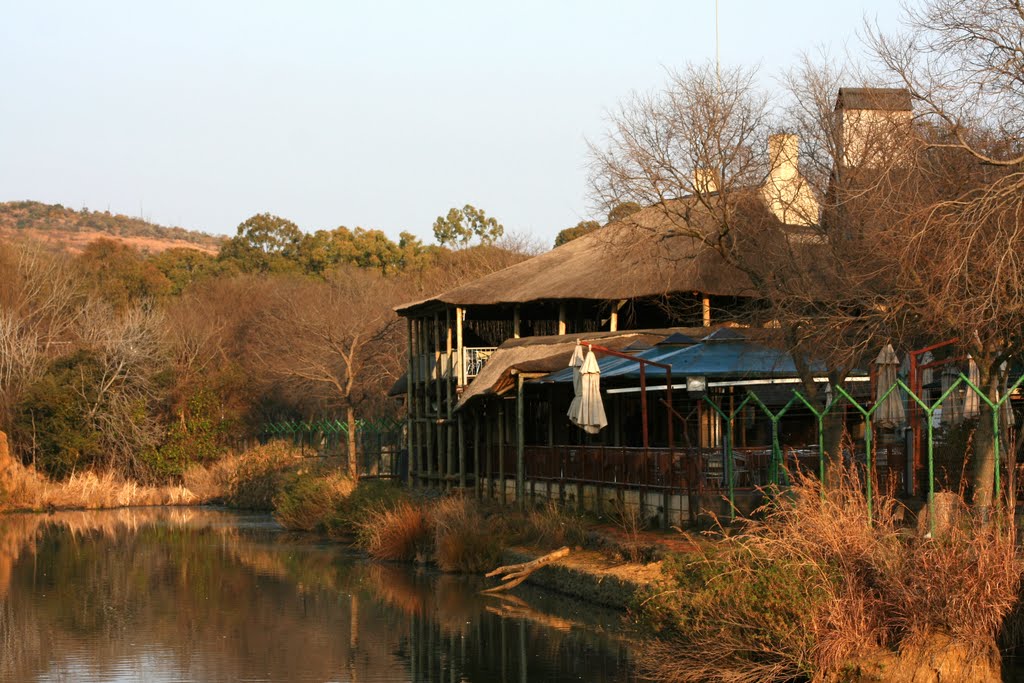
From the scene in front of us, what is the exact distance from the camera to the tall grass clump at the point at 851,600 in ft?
45.8

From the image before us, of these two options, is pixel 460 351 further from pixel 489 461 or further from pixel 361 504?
pixel 361 504

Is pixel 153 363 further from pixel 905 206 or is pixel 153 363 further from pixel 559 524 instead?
pixel 905 206

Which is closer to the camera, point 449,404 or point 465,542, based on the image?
point 465,542

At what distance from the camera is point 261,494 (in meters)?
47.9

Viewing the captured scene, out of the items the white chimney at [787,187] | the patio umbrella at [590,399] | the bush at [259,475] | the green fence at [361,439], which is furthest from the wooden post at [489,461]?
the bush at [259,475]

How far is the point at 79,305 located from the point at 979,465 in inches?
2131

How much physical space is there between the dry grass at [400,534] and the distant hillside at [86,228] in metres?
96.5

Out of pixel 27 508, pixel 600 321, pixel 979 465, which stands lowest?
pixel 27 508

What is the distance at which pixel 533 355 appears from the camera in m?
32.3

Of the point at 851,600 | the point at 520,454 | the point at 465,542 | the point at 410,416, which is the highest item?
the point at 410,416

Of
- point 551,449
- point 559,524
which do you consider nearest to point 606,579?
point 559,524

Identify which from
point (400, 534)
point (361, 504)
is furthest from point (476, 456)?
point (400, 534)

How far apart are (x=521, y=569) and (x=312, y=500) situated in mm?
14999

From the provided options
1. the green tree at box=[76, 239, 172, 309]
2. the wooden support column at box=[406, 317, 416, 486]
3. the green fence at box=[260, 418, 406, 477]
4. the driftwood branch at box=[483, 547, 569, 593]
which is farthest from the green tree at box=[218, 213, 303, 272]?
the driftwood branch at box=[483, 547, 569, 593]
